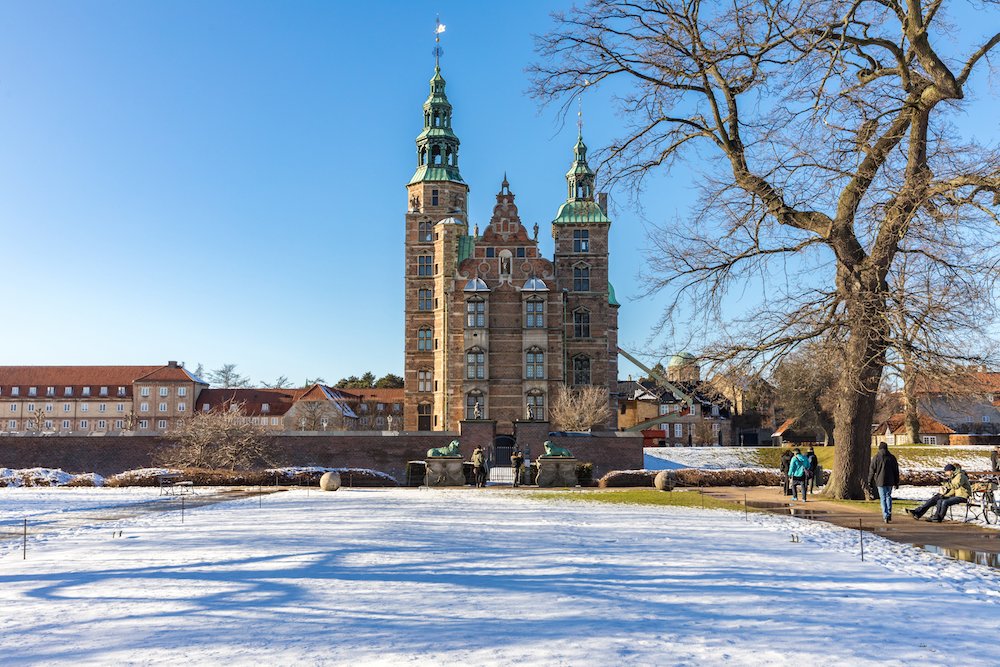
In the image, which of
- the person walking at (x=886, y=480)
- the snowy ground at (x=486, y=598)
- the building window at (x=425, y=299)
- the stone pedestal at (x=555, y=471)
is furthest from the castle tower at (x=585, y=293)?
the snowy ground at (x=486, y=598)

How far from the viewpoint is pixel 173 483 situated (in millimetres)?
32375

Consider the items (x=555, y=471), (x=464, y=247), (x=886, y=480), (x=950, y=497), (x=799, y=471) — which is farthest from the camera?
(x=464, y=247)

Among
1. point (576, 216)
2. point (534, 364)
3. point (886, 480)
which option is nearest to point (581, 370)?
point (534, 364)

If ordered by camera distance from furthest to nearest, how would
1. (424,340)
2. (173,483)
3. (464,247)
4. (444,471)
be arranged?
(464,247)
(424,340)
(173,483)
(444,471)

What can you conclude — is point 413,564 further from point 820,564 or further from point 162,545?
point 820,564

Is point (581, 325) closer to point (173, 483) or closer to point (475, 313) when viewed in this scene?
point (475, 313)

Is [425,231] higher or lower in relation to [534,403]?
higher

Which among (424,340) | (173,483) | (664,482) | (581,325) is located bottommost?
(173,483)

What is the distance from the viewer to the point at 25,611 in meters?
8.45

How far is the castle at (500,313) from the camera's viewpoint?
57656 mm

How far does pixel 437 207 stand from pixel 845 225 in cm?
4560

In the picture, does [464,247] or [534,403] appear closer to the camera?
[534,403]

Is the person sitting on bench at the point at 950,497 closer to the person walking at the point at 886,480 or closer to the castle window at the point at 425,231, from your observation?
the person walking at the point at 886,480

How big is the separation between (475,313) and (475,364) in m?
3.16
